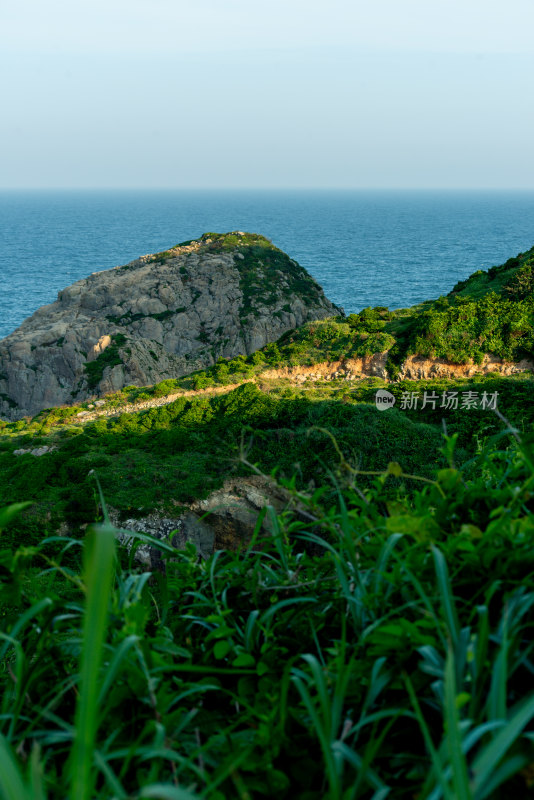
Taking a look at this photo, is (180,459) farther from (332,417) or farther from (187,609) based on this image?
(187,609)

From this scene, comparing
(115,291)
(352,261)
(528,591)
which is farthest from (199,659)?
(352,261)

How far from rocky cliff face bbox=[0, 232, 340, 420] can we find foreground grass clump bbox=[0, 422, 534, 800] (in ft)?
119

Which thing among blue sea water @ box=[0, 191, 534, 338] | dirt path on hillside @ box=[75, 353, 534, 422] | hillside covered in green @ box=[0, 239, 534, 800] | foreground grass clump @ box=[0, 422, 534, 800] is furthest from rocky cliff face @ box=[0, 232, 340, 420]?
foreground grass clump @ box=[0, 422, 534, 800]

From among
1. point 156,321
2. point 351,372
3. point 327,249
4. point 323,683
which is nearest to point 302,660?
point 323,683

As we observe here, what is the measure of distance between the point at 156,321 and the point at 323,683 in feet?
143

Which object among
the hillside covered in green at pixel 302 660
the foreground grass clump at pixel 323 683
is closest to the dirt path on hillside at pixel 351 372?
the hillside covered in green at pixel 302 660

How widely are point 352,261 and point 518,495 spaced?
10703cm

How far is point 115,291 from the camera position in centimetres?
4622

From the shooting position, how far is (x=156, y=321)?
43.6m

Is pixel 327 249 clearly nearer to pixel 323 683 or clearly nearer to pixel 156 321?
pixel 156 321

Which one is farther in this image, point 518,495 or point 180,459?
point 180,459

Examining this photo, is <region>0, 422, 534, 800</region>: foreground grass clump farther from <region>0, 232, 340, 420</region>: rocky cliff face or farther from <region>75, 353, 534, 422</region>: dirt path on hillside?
<region>0, 232, 340, 420</region>: rocky cliff face

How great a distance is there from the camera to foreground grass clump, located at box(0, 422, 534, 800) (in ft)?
4.25

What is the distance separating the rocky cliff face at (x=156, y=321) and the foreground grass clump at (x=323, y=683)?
36.2 m
